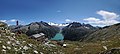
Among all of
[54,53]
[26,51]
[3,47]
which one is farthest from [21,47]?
[54,53]

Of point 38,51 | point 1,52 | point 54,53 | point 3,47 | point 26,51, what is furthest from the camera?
point 54,53

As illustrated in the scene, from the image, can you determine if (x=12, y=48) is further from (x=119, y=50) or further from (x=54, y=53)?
(x=119, y=50)

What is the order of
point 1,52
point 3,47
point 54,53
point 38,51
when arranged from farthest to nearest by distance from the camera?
1. point 54,53
2. point 38,51
3. point 3,47
4. point 1,52

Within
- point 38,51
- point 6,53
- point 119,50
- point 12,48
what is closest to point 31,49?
point 38,51

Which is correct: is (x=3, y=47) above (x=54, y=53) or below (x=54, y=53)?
above

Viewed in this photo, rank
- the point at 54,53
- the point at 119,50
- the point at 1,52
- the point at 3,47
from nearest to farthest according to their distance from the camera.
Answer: the point at 119,50 < the point at 1,52 < the point at 3,47 < the point at 54,53

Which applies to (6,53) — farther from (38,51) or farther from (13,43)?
(38,51)

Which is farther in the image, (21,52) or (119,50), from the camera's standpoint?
(21,52)

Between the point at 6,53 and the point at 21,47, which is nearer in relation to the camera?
the point at 6,53

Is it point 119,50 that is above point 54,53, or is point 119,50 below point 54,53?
above
